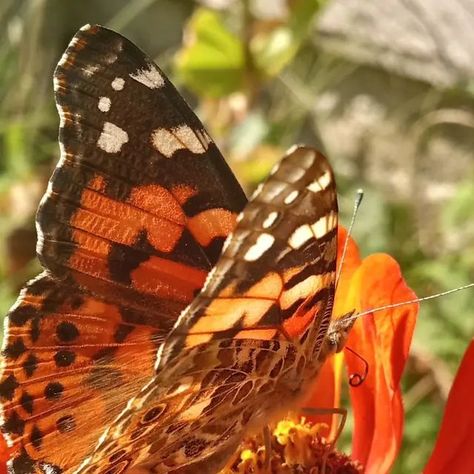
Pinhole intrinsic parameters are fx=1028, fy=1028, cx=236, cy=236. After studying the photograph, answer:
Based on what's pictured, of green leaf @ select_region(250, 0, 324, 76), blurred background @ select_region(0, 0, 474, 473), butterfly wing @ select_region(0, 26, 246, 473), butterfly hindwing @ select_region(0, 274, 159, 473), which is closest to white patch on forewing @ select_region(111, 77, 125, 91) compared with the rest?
butterfly wing @ select_region(0, 26, 246, 473)

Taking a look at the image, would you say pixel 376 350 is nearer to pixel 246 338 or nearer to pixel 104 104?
pixel 246 338

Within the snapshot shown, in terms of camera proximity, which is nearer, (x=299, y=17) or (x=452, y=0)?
(x=299, y=17)

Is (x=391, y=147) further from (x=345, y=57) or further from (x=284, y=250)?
(x=284, y=250)

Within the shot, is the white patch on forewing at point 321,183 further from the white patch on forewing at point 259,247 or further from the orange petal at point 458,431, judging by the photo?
the orange petal at point 458,431

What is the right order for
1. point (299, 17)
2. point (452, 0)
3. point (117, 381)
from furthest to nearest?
point (452, 0)
point (299, 17)
point (117, 381)

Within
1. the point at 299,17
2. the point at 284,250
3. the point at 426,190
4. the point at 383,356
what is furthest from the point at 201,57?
the point at 284,250

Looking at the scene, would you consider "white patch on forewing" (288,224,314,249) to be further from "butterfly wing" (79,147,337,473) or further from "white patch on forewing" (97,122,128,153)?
"white patch on forewing" (97,122,128,153)

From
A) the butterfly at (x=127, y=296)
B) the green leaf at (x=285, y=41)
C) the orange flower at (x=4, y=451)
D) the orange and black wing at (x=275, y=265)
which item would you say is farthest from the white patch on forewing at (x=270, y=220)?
the green leaf at (x=285, y=41)

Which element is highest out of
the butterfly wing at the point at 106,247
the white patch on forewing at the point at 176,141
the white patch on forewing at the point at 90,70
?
the white patch on forewing at the point at 90,70
